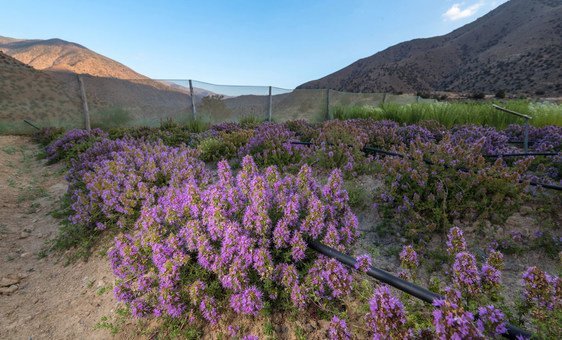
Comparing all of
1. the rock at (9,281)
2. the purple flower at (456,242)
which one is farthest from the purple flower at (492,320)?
the rock at (9,281)

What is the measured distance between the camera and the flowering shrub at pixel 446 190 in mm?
3051

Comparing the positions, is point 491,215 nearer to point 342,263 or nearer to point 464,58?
point 342,263

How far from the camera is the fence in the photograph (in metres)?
11.8

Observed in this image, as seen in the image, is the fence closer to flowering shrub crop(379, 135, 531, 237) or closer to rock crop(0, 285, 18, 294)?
flowering shrub crop(379, 135, 531, 237)

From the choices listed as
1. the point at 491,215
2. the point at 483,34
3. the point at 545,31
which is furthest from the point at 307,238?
the point at 483,34

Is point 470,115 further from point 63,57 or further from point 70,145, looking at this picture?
point 63,57

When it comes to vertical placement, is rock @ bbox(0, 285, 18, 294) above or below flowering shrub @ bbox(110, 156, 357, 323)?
below

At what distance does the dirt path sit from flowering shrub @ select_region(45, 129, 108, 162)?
6.20ft

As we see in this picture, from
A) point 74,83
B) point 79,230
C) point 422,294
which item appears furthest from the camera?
point 74,83

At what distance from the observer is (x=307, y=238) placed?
234 cm

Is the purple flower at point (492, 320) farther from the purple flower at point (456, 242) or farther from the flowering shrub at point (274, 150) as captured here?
the flowering shrub at point (274, 150)

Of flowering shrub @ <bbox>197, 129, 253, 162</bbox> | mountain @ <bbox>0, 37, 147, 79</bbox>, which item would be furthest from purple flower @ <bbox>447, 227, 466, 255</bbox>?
mountain @ <bbox>0, 37, 147, 79</bbox>

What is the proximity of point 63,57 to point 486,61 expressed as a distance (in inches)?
7449

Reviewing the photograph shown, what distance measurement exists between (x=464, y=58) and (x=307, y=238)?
100 metres
